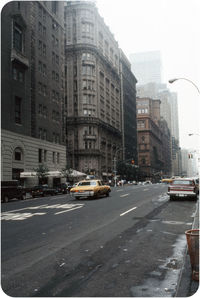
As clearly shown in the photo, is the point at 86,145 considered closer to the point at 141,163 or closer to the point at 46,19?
the point at 46,19

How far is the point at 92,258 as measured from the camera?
7414 mm

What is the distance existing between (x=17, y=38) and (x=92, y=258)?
42879 mm

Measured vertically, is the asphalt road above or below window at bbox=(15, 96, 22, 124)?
below

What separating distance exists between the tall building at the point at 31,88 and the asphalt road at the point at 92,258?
28.4 metres

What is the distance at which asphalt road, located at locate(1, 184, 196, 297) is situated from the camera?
550 centimetres

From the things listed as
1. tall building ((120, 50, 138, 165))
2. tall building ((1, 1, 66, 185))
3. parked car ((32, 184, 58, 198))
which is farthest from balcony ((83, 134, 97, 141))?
parked car ((32, 184, 58, 198))

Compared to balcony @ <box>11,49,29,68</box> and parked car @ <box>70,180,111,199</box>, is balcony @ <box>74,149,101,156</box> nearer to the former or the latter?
balcony @ <box>11,49,29,68</box>

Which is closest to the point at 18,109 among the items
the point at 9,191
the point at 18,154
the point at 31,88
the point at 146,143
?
the point at 31,88

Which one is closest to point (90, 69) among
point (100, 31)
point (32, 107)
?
point (100, 31)

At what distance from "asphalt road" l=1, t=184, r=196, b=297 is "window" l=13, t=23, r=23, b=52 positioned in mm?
36647

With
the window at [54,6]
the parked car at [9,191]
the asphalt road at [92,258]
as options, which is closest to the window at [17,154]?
the parked car at [9,191]

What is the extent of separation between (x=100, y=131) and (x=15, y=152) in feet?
157

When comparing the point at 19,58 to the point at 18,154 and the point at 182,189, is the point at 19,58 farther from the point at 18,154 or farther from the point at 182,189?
the point at 182,189

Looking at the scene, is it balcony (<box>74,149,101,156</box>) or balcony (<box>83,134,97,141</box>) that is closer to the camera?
balcony (<box>74,149,101,156</box>)
